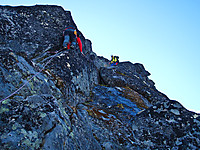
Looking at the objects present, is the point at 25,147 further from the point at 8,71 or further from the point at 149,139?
the point at 149,139

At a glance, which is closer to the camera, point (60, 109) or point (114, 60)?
point (60, 109)

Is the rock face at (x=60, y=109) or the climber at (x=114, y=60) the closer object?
the rock face at (x=60, y=109)

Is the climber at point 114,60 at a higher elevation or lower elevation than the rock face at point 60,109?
higher

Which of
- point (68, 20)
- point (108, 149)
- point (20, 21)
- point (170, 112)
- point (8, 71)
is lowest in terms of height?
point (108, 149)

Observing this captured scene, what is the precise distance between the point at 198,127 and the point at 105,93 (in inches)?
354

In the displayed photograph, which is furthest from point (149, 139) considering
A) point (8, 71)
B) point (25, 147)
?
point (8, 71)

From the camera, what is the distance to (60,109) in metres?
5.80

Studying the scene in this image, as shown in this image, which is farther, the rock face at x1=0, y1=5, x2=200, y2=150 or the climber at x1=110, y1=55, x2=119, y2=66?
the climber at x1=110, y1=55, x2=119, y2=66

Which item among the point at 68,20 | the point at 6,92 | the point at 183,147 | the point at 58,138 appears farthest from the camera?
the point at 68,20

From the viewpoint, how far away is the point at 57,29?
17062 mm

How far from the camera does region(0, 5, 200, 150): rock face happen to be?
4.55m

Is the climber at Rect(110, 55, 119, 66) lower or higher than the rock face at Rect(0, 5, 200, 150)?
higher

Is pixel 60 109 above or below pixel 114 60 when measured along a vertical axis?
below

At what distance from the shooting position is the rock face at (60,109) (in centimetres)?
455
